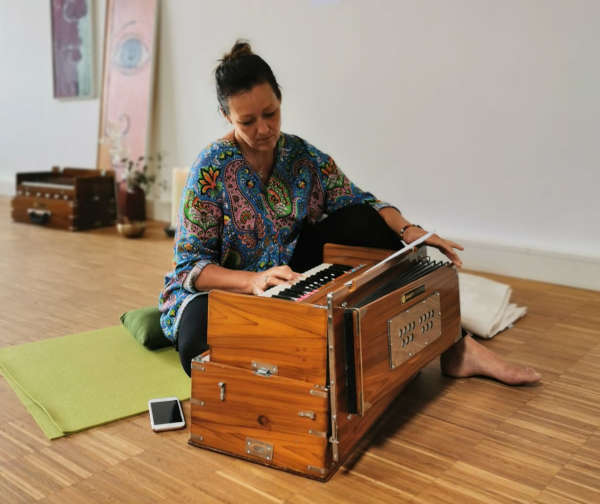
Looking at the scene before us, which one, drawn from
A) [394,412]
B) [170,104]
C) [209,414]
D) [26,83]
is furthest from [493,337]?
[26,83]

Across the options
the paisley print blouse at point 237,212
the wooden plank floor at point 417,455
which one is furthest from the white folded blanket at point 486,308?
the paisley print blouse at point 237,212

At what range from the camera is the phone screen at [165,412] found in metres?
1.66

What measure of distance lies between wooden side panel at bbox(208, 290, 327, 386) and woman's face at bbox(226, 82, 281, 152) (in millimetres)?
529

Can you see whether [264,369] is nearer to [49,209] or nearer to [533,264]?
[533,264]

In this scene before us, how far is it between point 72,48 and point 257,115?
447 cm

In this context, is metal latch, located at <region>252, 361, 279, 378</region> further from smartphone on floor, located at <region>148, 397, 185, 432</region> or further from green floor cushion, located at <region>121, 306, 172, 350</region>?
green floor cushion, located at <region>121, 306, 172, 350</region>

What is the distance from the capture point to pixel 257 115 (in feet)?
5.63

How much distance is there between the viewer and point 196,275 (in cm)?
173

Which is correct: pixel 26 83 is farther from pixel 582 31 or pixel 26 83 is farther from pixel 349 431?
pixel 349 431

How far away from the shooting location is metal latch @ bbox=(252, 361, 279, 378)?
1403 millimetres

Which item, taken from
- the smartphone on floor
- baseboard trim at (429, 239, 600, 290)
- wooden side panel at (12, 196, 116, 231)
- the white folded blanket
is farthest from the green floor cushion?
wooden side panel at (12, 196, 116, 231)

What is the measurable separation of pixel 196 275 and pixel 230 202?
239 millimetres

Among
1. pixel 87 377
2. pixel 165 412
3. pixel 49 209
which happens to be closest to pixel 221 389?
pixel 165 412

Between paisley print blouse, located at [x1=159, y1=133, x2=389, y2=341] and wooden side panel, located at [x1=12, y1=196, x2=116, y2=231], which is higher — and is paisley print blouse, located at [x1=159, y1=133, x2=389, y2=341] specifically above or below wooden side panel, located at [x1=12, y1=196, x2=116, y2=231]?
above
